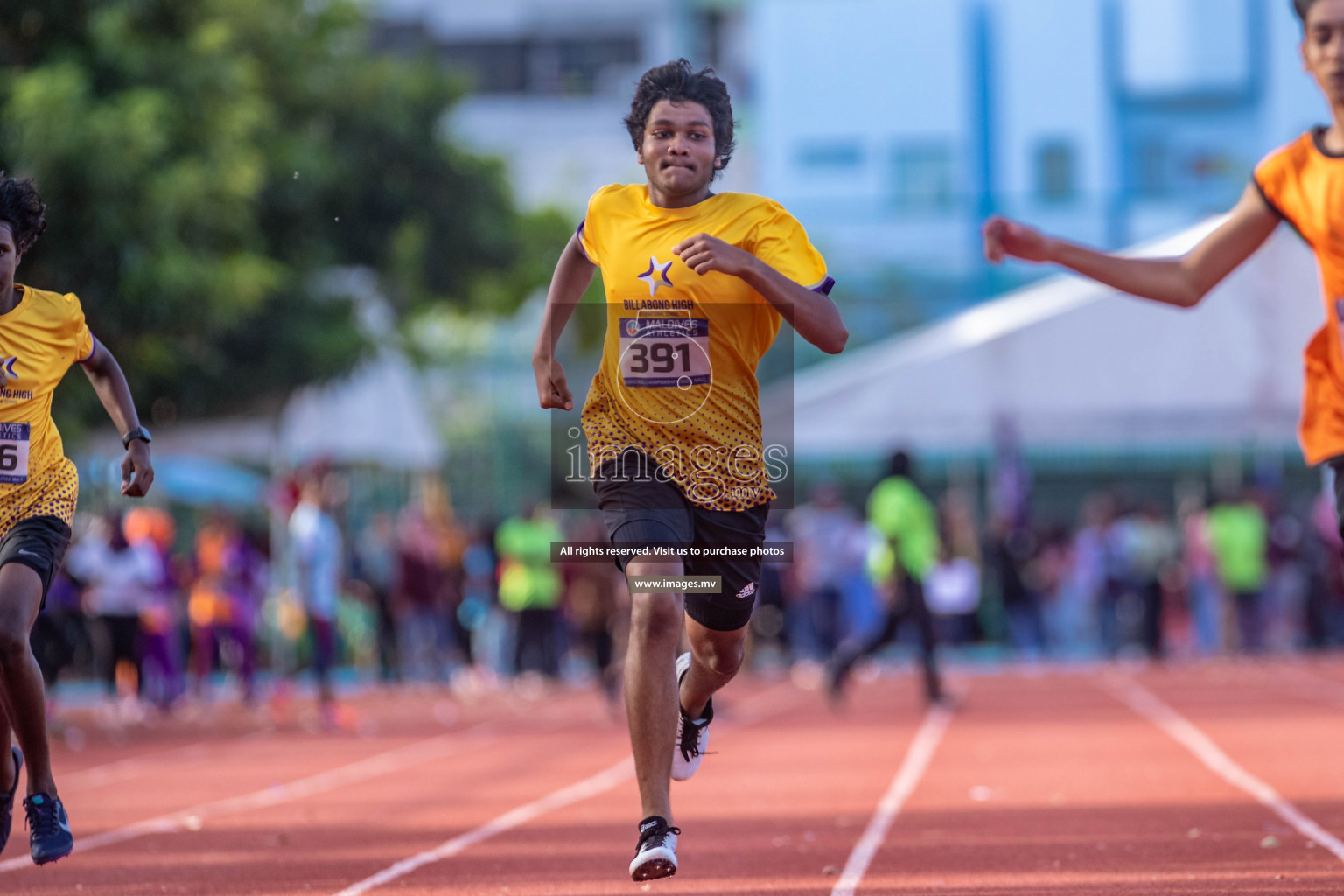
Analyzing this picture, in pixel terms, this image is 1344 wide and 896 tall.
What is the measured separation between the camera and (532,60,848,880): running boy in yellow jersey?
16.9 feet

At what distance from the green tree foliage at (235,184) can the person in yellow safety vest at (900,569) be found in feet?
17.3

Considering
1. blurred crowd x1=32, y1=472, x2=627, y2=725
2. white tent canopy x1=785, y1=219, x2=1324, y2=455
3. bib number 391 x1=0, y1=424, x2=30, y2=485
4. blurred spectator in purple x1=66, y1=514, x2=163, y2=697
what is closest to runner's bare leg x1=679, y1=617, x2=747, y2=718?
bib number 391 x1=0, y1=424, x2=30, y2=485

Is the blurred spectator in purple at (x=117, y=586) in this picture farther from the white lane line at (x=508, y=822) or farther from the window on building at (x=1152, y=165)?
the window on building at (x=1152, y=165)

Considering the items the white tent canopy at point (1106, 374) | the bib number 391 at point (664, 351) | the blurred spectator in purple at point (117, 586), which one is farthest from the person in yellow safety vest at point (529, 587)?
the bib number 391 at point (664, 351)

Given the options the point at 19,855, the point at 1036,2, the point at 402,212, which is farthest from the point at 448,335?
the point at 19,855

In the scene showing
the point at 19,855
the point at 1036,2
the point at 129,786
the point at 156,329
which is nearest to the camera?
the point at 19,855

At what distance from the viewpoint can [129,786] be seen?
35.2ft

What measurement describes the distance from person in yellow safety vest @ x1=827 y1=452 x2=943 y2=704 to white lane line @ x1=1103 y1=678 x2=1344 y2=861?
1700 mm

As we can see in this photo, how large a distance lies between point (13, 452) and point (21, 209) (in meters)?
0.73

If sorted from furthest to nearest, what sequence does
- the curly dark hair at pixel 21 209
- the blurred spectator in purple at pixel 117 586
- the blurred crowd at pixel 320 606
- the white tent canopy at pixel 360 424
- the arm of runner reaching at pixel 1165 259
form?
the white tent canopy at pixel 360 424 < the blurred spectator in purple at pixel 117 586 < the blurred crowd at pixel 320 606 < the curly dark hair at pixel 21 209 < the arm of runner reaching at pixel 1165 259

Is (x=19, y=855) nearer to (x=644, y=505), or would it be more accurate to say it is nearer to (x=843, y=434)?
(x=644, y=505)

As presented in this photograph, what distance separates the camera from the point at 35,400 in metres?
5.68

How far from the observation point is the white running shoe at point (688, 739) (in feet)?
19.1

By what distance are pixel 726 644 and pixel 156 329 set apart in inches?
399
